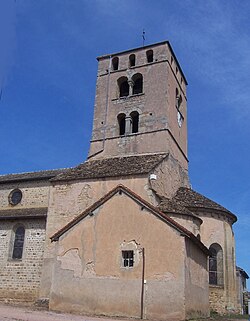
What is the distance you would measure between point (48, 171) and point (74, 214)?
284 inches

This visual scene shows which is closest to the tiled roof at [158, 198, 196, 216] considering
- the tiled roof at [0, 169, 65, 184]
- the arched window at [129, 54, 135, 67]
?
the tiled roof at [0, 169, 65, 184]

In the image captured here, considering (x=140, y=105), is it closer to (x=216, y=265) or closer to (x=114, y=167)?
(x=114, y=167)

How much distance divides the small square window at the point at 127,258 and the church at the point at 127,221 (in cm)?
4

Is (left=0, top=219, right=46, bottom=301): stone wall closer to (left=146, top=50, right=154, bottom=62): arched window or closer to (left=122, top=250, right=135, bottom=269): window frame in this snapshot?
(left=122, top=250, right=135, bottom=269): window frame

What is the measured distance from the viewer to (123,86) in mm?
27781

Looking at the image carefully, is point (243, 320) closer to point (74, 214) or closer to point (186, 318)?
point (186, 318)

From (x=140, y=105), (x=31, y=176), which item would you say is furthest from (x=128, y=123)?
(x=31, y=176)

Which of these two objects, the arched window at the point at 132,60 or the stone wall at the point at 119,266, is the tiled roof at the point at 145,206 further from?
the arched window at the point at 132,60

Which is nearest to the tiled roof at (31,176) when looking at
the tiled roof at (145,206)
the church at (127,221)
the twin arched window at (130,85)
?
the church at (127,221)

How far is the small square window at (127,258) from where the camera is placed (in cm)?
1540

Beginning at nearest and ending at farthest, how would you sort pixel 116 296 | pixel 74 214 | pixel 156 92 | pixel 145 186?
pixel 116 296
pixel 145 186
pixel 74 214
pixel 156 92

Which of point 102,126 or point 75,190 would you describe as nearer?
point 75,190

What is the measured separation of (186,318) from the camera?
14141 millimetres

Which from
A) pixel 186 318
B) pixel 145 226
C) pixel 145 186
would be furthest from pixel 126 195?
pixel 186 318
